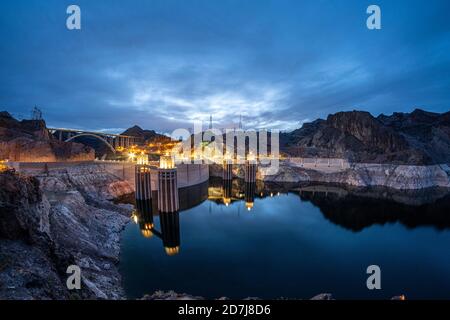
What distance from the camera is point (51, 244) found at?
11109mm

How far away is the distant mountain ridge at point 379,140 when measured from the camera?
6486 centimetres

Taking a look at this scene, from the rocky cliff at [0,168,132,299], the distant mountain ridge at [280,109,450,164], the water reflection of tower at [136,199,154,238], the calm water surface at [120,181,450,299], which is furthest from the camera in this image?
the distant mountain ridge at [280,109,450,164]

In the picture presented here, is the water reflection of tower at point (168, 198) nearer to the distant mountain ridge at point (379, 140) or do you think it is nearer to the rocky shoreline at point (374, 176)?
the rocky shoreline at point (374, 176)

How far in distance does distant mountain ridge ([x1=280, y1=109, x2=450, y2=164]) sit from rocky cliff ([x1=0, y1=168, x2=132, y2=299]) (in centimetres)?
6848

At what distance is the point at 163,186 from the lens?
31.0 meters

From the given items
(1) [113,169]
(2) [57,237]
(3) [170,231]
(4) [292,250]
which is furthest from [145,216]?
(4) [292,250]

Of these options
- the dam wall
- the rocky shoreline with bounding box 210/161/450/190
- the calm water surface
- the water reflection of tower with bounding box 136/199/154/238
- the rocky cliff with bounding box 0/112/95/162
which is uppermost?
the rocky cliff with bounding box 0/112/95/162

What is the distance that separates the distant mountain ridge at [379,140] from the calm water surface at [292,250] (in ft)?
80.8

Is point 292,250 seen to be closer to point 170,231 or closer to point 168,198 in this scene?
point 170,231

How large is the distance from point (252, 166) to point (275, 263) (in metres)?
40.2

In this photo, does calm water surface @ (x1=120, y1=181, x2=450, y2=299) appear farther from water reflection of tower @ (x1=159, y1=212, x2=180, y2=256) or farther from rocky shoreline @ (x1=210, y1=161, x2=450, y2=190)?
rocky shoreline @ (x1=210, y1=161, x2=450, y2=190)

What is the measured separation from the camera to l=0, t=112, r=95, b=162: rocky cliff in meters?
35.7

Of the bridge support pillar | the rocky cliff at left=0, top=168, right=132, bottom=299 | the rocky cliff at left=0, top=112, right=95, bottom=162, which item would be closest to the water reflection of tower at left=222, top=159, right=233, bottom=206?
the bridge support pillar

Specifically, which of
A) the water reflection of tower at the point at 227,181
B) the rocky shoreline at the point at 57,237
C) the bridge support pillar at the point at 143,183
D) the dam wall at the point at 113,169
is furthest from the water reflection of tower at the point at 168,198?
the water reflection of tower at the point at 227,181
